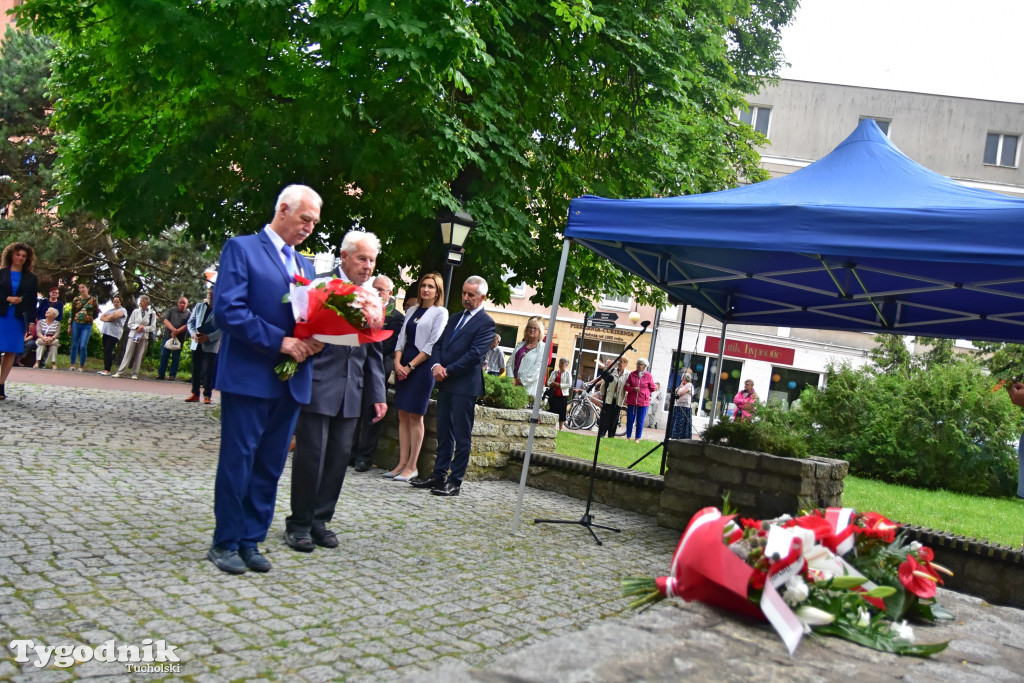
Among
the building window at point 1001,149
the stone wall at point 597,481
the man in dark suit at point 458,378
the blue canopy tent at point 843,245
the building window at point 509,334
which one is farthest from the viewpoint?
the building window at point 509,334

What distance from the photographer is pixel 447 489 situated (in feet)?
26.9

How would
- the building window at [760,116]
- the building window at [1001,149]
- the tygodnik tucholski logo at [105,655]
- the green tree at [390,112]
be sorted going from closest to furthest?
the tygodnik tucholski logo at [105,655] < the green tree at [390,112] < the building window at [1001,149] < the building window at [760,116]

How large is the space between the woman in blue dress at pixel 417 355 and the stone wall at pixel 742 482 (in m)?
2.43

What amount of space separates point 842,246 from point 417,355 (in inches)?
167

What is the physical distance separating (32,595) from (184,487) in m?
3.10

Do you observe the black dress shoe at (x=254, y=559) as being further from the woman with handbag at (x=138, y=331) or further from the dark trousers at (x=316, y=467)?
the woman with handbag at (x=138, y=331)

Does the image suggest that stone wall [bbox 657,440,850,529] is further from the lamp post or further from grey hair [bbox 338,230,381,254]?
the lamp post

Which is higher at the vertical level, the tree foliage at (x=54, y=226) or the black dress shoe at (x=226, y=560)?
the tree foliage at (x=54, y=226)

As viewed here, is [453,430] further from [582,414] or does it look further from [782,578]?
[582,414]

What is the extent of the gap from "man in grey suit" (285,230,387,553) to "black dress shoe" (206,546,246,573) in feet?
2.12

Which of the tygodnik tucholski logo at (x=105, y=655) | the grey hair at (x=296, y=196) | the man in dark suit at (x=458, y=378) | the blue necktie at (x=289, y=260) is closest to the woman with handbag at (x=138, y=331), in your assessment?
the man in dark suit at (x=458, y=378)

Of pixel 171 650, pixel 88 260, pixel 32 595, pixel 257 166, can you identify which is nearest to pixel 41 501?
pixel 32 595

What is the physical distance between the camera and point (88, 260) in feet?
78.4

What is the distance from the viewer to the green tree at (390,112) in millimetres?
10531
